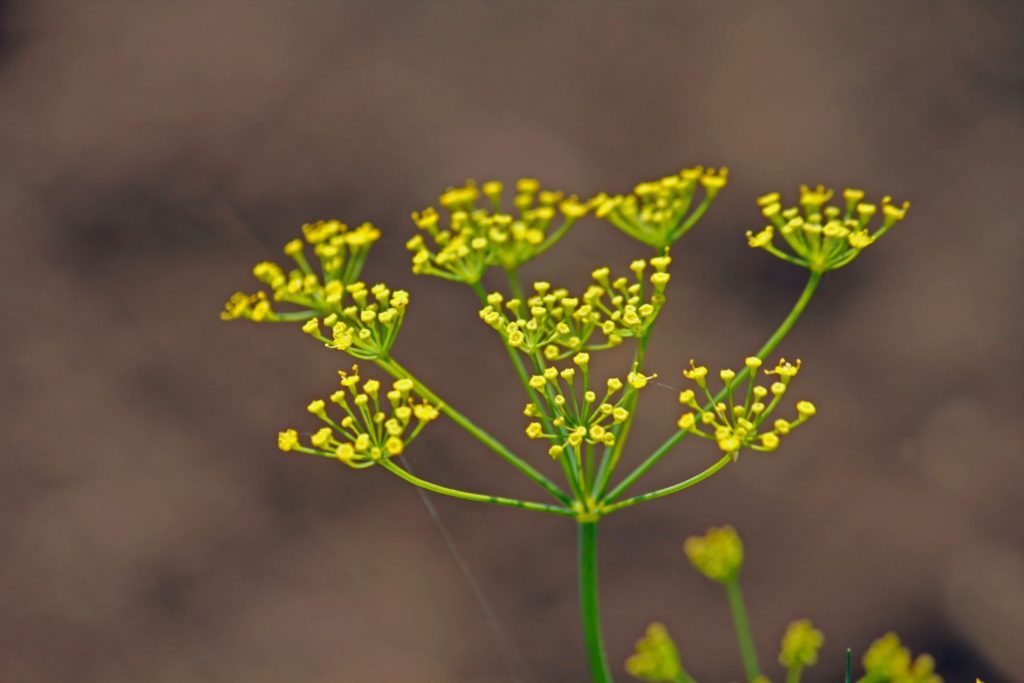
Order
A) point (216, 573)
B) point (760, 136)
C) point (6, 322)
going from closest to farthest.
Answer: point (216, 573)
point (6, 322)
point (760, 136)

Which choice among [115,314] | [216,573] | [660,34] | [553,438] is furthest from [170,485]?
[660,34]

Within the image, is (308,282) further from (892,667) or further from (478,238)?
(892,667)

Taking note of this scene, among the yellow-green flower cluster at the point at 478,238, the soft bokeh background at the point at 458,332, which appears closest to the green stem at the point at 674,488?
the yellow-green flower cluster at the point at 478,238

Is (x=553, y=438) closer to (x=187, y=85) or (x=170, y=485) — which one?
(x=170, y=485)

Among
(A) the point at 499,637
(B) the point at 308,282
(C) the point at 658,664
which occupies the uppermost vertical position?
(C) the point at 658,664

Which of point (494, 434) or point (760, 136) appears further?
point (760, 136)

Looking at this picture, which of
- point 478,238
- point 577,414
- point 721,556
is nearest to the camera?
point 721,556

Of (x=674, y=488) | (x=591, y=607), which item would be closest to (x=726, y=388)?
(x=674, y=488)

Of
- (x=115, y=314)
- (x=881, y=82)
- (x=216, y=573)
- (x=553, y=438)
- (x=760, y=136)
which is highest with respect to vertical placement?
(x=881, y=82)

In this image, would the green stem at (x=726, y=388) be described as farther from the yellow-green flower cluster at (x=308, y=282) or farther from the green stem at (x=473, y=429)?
the yellow-green flower cluster at (x=308, y=282)
